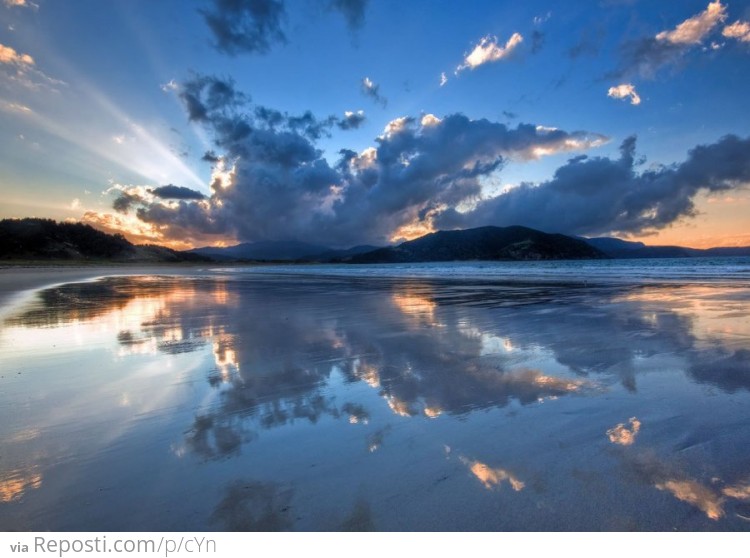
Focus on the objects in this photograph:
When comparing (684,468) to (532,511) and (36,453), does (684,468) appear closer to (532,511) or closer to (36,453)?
(532,511)

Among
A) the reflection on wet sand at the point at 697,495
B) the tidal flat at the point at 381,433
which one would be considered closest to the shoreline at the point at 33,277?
the tidal flat at the point at 381,433

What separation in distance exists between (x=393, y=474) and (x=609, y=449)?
1961 mm

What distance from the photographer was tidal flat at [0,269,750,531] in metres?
2.64

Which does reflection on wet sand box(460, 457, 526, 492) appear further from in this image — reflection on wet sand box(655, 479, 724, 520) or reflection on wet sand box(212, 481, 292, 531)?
reflection on wet sand box(212, 481, 292, 531)

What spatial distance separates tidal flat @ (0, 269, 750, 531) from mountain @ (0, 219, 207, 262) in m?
160

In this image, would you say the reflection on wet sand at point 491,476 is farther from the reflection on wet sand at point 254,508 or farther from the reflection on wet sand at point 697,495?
the reflection on wet sand at point 254,508

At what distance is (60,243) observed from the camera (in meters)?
144

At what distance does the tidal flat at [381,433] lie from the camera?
2639mm

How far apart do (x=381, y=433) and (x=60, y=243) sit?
183810 millimetres

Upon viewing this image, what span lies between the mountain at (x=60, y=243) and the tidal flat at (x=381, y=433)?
15996 cm

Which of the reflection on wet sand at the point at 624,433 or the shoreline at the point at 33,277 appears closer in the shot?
the reflection on wet sand at the point at 624,433

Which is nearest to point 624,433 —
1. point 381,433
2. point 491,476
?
point 491,476
